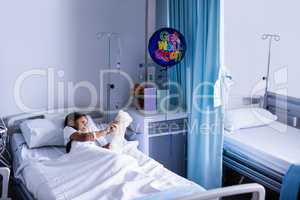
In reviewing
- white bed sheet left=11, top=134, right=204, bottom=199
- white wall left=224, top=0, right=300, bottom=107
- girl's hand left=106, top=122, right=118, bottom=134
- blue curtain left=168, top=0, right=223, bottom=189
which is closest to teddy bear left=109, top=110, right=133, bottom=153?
girl's hand left=106, top=122, right=118, bottom=134

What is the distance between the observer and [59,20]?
2.96 meters

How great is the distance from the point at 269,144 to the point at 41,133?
170 centimetres

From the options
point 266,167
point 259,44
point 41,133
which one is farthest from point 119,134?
point 259,44

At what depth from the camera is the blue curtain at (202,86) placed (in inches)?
108

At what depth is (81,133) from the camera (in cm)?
250

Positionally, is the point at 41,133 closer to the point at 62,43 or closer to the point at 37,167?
the point at 37,167

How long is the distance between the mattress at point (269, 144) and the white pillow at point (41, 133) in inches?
52.0

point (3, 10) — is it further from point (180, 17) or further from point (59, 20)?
point (180, 17)

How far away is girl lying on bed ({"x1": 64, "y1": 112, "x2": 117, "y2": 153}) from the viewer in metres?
2.48

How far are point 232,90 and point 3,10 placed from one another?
2144 mm

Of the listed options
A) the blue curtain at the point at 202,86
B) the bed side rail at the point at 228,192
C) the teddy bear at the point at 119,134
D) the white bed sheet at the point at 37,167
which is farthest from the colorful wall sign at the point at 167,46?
the bed side rail at the point at 228,192

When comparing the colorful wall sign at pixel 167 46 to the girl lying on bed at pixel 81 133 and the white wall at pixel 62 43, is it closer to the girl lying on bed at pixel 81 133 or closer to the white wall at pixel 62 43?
the white wall at pixel 62 43

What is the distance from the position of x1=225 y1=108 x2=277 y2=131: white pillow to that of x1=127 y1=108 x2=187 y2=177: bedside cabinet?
1.26 feet

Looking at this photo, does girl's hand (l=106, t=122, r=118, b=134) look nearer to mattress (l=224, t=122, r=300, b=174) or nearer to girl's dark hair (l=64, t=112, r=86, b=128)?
girl's dark hair (l=64, t=112, r=86, b=128)
